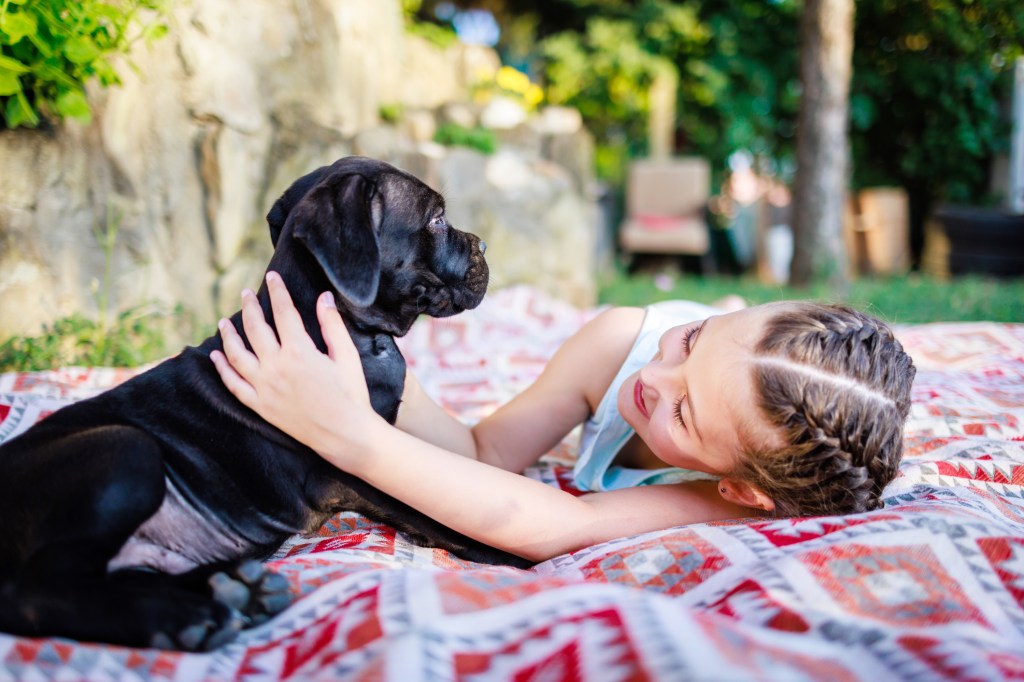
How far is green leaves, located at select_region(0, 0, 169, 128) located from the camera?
2646 mm

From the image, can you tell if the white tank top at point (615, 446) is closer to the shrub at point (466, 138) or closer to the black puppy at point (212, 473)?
the black puppy at point (212, 473)

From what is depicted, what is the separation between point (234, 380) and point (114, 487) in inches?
15.7

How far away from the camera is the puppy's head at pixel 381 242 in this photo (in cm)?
187

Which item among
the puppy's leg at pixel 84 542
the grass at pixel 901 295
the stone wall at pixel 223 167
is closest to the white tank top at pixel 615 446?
the puppy's leg at pixel 84 542

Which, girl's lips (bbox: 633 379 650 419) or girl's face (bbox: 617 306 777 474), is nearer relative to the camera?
girl's face (bbox: 617 306 777 474)

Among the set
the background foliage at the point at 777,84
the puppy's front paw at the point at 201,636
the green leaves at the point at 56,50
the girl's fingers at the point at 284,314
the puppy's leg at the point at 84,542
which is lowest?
the puppy's front paw at the point at 201,636

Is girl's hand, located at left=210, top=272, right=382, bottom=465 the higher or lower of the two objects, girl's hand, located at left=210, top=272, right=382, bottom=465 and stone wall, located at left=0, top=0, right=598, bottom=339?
the lower

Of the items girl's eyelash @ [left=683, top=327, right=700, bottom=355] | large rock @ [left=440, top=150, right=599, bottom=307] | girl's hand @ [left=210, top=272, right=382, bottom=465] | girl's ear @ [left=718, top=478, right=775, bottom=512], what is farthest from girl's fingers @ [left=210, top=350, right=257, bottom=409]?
large rock @ [left=440, top=150, right=599, bottom=307]

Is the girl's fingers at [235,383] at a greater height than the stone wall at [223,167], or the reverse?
the stone wall at [223,167]

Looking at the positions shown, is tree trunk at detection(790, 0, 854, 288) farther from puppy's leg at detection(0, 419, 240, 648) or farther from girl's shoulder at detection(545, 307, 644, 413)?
puppy's leg at detection(0, 419, 240, 648)

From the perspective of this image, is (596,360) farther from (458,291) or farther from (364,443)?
(364,443)

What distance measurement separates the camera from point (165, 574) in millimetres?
1788

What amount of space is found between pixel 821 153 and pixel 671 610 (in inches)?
278

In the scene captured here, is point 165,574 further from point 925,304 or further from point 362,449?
point 925,304
